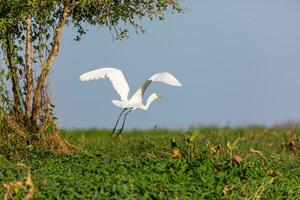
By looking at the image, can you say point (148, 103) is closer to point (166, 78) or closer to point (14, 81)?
point (166, 78)

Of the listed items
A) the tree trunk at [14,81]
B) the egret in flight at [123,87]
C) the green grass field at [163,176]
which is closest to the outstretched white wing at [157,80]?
the egret in flight at [123,87]

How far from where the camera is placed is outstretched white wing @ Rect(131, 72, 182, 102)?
38.3 feet

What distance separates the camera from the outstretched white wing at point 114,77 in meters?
12.2

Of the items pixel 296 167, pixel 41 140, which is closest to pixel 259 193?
pixel 296 167

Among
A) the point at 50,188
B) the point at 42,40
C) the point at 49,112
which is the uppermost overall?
the point at 42,40

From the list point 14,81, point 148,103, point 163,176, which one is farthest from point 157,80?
point 163,176

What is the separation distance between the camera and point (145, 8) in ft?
39.6

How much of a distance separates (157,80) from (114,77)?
2.71 feet

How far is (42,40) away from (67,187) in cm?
503

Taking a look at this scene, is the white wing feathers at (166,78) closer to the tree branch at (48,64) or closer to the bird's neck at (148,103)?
the bird's neck at (148,103)

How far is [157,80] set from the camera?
11875mm

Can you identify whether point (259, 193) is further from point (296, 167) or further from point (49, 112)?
point (49, 112)

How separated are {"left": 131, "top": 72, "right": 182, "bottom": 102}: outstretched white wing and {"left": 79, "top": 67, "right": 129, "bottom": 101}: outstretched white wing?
0.94 ft

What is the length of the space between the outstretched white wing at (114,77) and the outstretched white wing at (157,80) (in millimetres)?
288
